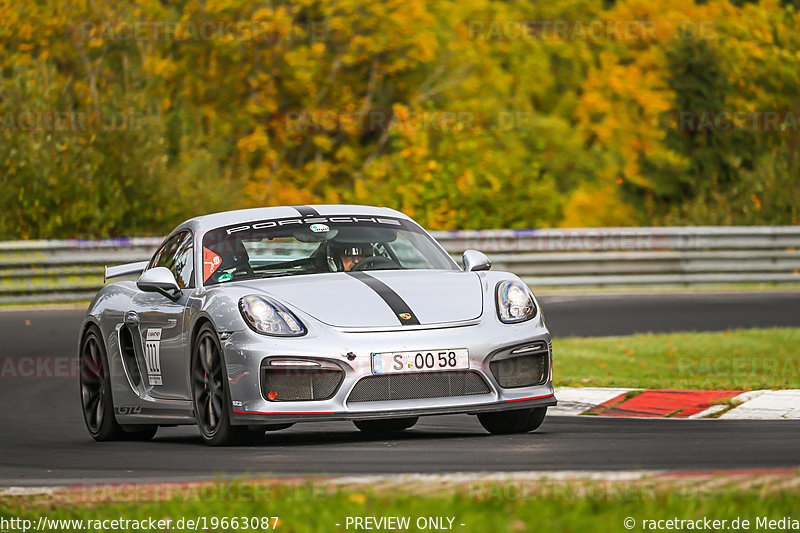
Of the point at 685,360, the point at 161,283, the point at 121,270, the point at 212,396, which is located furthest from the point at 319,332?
the point at 685,360

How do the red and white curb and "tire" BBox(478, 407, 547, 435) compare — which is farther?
the red and white curb

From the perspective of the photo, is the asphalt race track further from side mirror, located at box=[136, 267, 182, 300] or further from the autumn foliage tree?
the autumn foliage tree

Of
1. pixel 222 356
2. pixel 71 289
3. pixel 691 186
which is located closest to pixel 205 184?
pixel 71 289

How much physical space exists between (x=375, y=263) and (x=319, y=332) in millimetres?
Result: 1258

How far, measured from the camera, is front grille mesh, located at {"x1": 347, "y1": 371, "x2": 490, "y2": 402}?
7.95 meters

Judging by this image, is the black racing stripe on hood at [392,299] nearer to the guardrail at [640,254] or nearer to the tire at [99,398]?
Answer: the tire at [99,398]

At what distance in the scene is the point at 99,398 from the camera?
10.1 meters

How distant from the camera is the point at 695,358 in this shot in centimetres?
1374

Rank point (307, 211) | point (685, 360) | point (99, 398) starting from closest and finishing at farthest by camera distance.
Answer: point (307, 211)
point (99, 398)
point (685, 360)

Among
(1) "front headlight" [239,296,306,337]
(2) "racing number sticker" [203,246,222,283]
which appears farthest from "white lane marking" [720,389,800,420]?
(2) "racing number sticker" [203,246,222,283]

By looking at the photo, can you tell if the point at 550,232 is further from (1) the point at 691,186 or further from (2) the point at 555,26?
(2) the point at 555,26

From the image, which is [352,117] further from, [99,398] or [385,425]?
[385,425]

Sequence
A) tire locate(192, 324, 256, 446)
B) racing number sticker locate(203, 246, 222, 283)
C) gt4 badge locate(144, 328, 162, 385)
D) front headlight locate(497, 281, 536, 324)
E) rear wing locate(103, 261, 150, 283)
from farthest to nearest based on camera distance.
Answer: rear wing locate(103, 261, 150, 283) < gt4 badge locate(144, 328, 162, 385) < racing number sticker locate(203, 246, 222, 283) < front headlight locate(497, 281, 536, 324) < tire locate(192, 324, 256, 446)

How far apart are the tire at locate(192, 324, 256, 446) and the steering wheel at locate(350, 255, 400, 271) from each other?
1.09 m
